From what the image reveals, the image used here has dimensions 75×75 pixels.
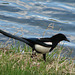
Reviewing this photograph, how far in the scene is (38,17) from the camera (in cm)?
1501

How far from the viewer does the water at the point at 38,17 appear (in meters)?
12.6

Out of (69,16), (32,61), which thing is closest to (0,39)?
(32,61)

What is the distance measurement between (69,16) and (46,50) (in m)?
9.87

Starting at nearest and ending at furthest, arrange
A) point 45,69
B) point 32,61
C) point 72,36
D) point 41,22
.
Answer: point 45,69 → point 32,61 → point 72,36 → point 41,22

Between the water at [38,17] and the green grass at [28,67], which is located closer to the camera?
the green grass at [28,67]

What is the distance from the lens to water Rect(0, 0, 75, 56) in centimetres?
1259

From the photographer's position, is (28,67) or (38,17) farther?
(38,17)

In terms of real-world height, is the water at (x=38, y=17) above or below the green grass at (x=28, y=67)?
below

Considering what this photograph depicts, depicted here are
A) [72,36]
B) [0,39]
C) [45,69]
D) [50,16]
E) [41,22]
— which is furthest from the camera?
[50,16]

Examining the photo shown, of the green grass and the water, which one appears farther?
the water

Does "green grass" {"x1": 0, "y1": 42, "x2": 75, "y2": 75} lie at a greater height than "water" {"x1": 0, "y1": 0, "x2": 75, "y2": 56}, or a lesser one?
greater

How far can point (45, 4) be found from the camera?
17438 millimetres

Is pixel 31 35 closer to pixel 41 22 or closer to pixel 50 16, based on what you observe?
pixel 41 22

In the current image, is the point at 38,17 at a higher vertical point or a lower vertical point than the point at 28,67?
lower
